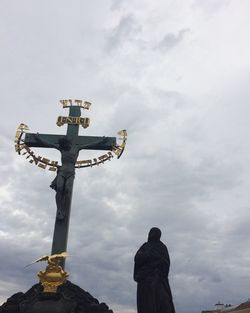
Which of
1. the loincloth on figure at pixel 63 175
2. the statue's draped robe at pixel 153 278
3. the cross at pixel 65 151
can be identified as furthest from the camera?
the loincloth on figure at pixel 63 175

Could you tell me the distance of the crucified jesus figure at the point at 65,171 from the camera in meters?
14.9

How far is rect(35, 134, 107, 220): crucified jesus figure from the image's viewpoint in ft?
48.9

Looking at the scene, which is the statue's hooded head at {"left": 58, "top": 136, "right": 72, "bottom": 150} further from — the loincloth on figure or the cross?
the loincloth on figure

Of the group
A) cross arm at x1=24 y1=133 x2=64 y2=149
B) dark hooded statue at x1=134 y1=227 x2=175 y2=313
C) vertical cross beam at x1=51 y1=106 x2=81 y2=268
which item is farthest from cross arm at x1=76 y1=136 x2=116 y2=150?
dark hooded statue at x1=134 y1=227 x2=175 y2=313

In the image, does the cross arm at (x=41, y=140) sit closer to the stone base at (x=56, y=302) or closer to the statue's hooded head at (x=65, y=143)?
the statue's hooded head at (x=65, y=143)

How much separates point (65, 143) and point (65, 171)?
0.93m

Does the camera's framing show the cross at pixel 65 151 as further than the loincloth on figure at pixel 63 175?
No

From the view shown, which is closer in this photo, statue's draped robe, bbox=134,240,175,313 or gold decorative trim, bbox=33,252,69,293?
statue's draped robe, bbox=134,240,175,313

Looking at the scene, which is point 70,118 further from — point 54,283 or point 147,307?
point 147,307

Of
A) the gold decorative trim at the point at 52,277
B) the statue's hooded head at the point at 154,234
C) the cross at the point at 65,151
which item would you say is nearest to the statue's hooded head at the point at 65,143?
the cross at the point at 65,151

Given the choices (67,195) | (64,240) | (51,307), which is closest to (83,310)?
(51,307)

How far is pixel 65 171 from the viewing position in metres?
15.3

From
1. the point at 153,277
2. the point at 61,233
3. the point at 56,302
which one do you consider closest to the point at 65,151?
the point at 61,233

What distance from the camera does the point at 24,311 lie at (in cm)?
1081
